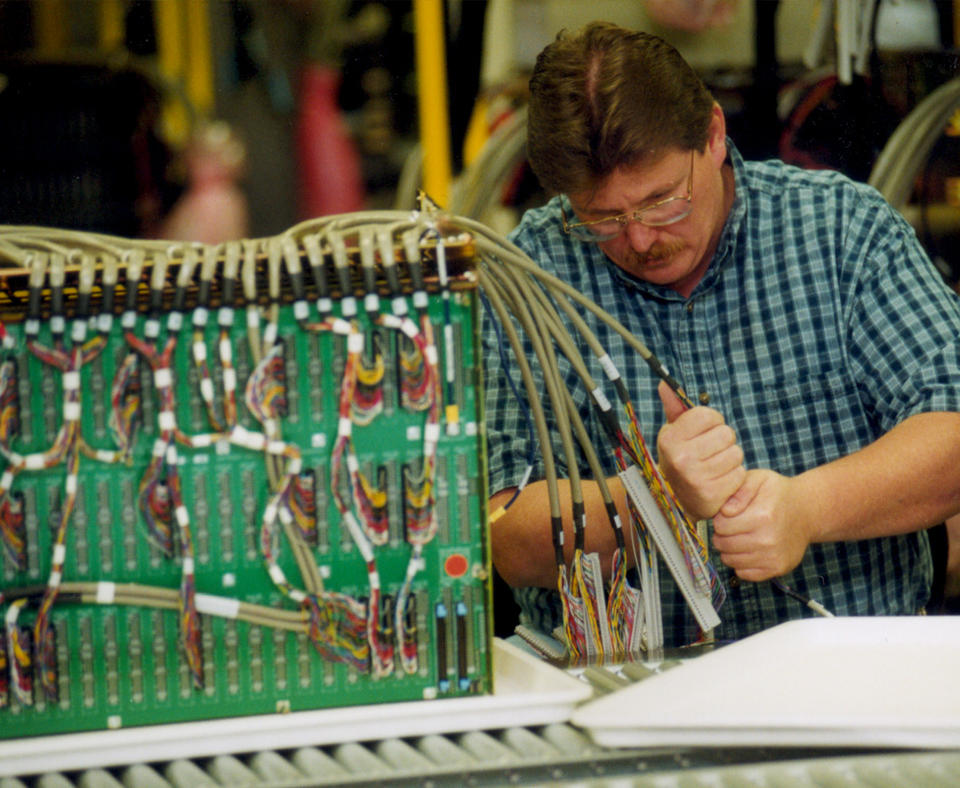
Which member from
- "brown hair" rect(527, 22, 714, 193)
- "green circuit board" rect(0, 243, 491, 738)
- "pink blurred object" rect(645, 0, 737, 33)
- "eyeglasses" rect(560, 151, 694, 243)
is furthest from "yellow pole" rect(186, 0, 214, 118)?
"green circuit board" rect(0, 243, 491, 738)

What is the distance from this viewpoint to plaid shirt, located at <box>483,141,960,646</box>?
1570 millimetres

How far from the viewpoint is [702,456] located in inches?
45.8

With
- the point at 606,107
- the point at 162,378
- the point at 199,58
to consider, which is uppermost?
the point at 199,58

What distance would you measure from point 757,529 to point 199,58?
203 cm

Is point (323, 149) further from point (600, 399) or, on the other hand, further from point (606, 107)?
point (600, 399)

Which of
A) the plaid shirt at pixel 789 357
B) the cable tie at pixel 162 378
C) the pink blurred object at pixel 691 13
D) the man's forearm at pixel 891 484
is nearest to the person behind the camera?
the cable tie at pixel 162 378

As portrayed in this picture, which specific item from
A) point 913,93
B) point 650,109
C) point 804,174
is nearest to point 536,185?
point 913,93

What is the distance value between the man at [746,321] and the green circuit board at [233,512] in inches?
19.4

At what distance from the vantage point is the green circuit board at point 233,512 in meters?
0.88

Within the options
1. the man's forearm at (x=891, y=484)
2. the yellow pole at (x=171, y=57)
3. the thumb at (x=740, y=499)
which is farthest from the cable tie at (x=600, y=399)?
the yellow pole at (x=171, y=57)

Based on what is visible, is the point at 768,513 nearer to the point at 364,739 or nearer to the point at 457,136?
the point at 364,739

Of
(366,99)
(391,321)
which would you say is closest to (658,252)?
(391,321)

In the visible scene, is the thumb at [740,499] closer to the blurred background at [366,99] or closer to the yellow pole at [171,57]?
the blurred background at [366,99]

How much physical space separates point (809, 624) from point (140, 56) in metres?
2.22
